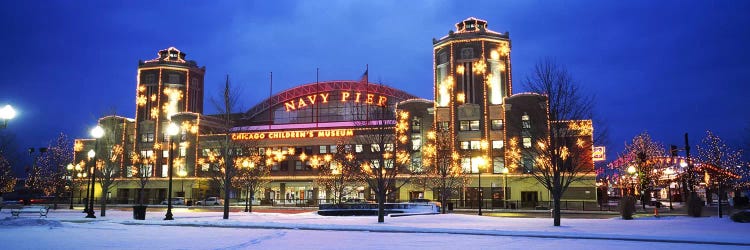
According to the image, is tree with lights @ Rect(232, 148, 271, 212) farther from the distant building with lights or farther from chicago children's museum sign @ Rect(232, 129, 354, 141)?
chicago children's museum sign @ Rect(232, 129, 354, 141)

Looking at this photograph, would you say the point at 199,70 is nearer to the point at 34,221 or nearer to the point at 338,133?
the point at 338,133

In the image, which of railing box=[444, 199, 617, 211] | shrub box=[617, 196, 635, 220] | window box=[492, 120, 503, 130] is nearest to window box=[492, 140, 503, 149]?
window box=[492, 120, 503, 130]

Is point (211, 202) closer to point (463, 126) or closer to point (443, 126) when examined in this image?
point (443, 126)

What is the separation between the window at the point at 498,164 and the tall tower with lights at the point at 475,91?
12cm

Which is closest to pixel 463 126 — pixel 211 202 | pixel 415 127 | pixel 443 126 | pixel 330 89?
pixel 443 126

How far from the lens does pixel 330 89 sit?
91812 millimetres

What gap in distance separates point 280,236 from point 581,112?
17225 millimetres

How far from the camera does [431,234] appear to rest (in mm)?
23297

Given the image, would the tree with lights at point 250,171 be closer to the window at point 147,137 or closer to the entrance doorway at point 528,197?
the window at point 147,137

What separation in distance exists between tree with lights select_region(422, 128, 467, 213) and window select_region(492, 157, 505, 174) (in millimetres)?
4694

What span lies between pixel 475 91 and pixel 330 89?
2709 centimetres

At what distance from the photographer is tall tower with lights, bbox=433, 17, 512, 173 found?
236 feet

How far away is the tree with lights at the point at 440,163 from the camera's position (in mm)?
62075

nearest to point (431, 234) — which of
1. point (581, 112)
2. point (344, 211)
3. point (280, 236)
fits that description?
point (280, 236)
